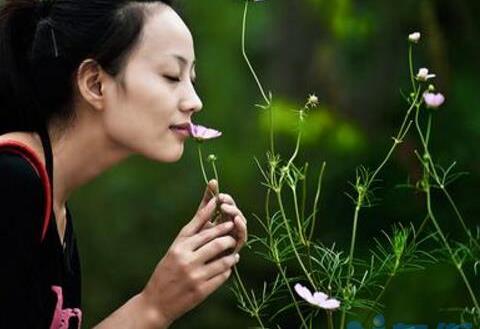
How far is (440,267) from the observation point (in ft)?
15.1

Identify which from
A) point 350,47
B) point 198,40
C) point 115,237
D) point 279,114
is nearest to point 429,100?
point 279,114

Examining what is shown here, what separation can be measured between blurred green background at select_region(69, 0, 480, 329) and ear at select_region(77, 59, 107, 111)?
1553 mm

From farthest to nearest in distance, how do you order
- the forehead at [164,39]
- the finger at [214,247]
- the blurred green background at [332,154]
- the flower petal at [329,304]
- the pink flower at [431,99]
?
the blurred green background at [332,154] < the forehead at [164,39] < the finger at [214,247] < the pink flower at [431,99] < the flower petal at [329,304]

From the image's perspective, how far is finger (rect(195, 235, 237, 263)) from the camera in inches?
91.0

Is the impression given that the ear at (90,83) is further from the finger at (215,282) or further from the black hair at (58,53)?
the finger at (215,282)

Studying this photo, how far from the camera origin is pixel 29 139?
7.97 feet

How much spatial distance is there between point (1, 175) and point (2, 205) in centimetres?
5

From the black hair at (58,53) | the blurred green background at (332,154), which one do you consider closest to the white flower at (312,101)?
the black hair at (58,53)

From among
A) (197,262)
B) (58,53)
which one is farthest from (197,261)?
(58,53)

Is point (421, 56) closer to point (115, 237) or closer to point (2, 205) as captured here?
point (115, 237)

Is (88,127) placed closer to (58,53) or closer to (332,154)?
(58,53)

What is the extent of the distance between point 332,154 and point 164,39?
2718mm

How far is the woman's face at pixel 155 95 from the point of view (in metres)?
2.39

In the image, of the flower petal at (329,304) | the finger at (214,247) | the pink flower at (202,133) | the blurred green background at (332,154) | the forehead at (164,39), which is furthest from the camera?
the blurred green background at (332,154)
